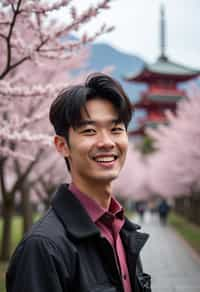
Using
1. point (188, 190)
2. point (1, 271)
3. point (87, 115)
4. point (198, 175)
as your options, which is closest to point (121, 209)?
point (87, 115)

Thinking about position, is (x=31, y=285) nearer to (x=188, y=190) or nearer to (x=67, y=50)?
(x=67, y=50)

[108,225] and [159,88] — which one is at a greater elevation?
[108,225]

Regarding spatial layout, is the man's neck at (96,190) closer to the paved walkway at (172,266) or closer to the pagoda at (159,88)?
the paved walkway at (172,266)

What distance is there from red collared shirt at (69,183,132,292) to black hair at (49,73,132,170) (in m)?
0.22

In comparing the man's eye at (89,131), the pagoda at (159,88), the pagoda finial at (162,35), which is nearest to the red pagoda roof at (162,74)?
the pagoda at (159,88)

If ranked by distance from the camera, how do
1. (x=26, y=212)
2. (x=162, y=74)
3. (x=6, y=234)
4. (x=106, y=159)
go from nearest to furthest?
(x=106, y=159) < (x=6, y=234) < (x=26, y=212) < (x=162, y=74)

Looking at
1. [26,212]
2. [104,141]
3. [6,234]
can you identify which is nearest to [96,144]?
[104,141]

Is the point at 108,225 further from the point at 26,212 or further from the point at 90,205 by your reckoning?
the point at 26,212

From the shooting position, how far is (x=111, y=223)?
6.20 feet

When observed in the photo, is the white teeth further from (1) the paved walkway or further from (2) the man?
(1) the paved walkway

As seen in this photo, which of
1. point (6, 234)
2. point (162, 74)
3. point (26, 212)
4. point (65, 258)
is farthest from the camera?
point (162, 74)

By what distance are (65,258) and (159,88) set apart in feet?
165

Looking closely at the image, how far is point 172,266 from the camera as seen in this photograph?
447 inches

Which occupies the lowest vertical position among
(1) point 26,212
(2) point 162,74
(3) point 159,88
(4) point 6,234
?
(3) point 159,88
